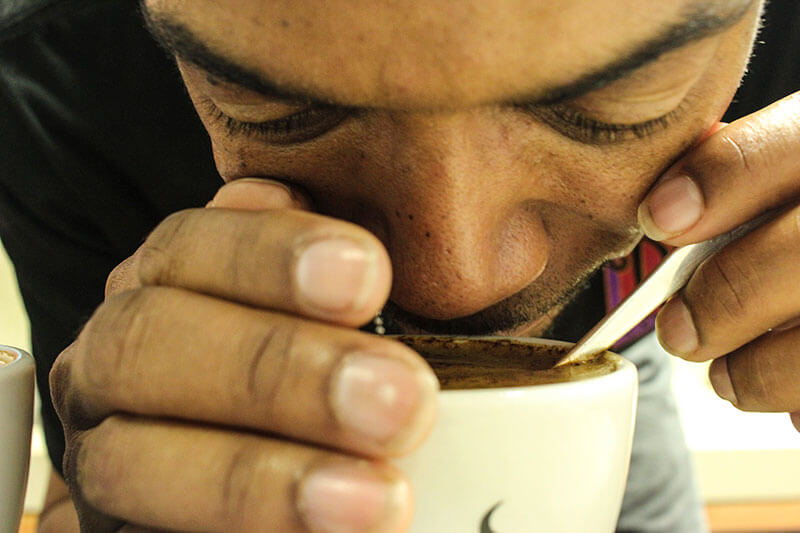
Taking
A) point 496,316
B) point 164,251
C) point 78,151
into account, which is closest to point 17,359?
point 164,251

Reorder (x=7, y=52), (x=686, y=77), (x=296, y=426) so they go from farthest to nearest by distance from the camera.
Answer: (x=7, y=52) < (x=686, y=77) < (x=296, y=426)

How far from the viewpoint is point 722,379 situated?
0.67 m

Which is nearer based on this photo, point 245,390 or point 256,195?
point 245,390

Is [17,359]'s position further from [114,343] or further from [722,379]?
[722,379]

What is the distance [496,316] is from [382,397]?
0.34m

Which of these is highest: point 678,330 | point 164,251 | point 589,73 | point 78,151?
point 589,73

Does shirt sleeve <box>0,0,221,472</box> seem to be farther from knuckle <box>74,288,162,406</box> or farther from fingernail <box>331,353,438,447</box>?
fingernail <box>331,353,438,447</box>

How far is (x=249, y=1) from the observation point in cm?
47

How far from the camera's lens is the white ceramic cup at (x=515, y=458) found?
391 mm

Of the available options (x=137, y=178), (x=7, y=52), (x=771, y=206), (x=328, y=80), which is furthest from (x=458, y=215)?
(x=7, y=52)

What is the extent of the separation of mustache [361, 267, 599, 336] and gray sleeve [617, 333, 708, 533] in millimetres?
607

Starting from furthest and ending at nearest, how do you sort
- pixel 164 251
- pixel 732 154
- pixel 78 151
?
1. pixel 78 151
2. pixel 732 154
3. pixel 164 251

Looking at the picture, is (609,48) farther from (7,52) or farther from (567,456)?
(7,52)

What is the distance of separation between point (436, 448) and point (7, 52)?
2.98ft
